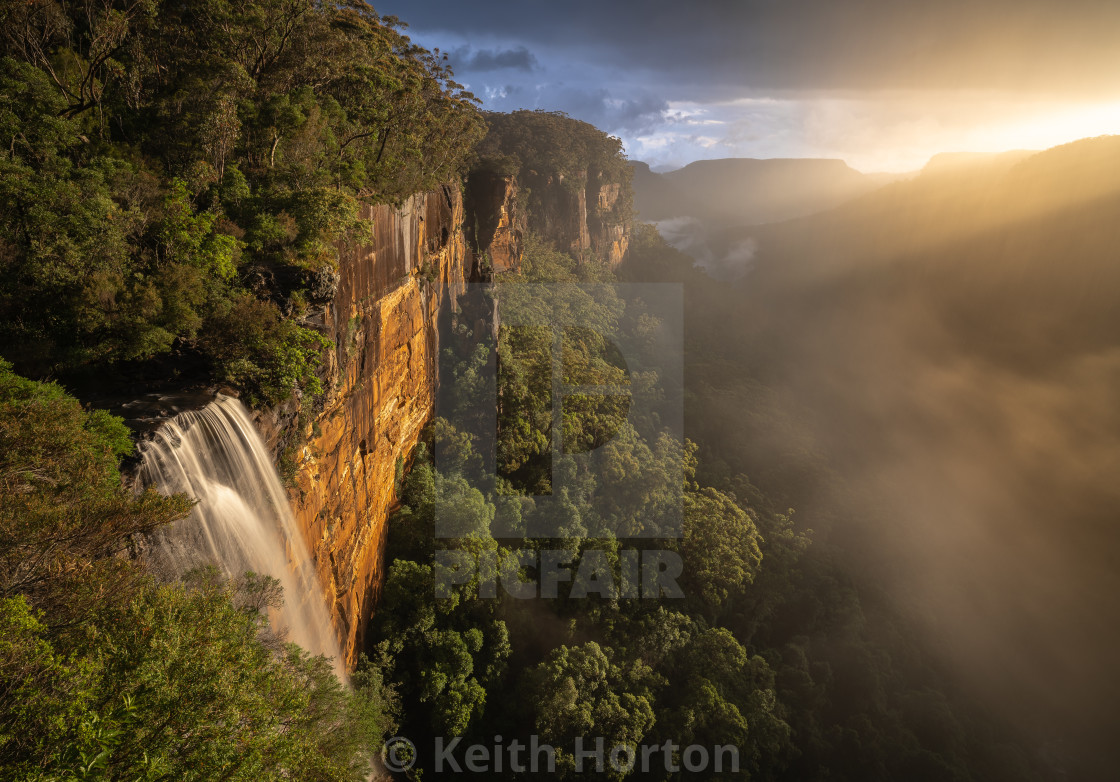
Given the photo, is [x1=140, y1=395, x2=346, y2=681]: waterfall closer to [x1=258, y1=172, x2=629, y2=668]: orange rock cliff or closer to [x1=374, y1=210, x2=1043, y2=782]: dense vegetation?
[x1=258, y1=172, x2=629, y2=668]: orange rock cliff

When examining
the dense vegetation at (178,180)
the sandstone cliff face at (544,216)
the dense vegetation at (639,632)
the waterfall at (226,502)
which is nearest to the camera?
the waterfall at (226,502)

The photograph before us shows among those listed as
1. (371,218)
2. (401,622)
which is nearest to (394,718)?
(401,622)

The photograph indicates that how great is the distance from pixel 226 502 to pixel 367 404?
8.25 meters

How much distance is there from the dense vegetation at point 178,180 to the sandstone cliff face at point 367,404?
157 cm

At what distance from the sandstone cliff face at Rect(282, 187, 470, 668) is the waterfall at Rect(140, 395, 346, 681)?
124 cm

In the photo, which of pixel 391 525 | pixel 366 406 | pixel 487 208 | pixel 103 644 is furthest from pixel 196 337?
pixel 487 208

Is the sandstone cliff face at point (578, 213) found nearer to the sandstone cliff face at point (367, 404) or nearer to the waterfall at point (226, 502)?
the sandstone cliff face at point (367, 404)

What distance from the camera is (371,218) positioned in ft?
54.7

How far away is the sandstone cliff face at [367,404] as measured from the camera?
13.5 metres

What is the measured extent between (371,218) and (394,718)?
16.8 metres

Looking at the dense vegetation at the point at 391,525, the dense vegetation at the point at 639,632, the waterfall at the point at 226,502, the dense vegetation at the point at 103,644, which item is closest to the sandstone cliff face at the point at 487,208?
the dense vegetation at the point at 391,525

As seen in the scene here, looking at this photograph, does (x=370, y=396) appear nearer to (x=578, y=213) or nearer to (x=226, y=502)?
(x=226, y=502)

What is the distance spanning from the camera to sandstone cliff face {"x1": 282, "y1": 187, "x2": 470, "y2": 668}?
1349 cm

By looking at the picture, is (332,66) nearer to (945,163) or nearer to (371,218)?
(371,218)
